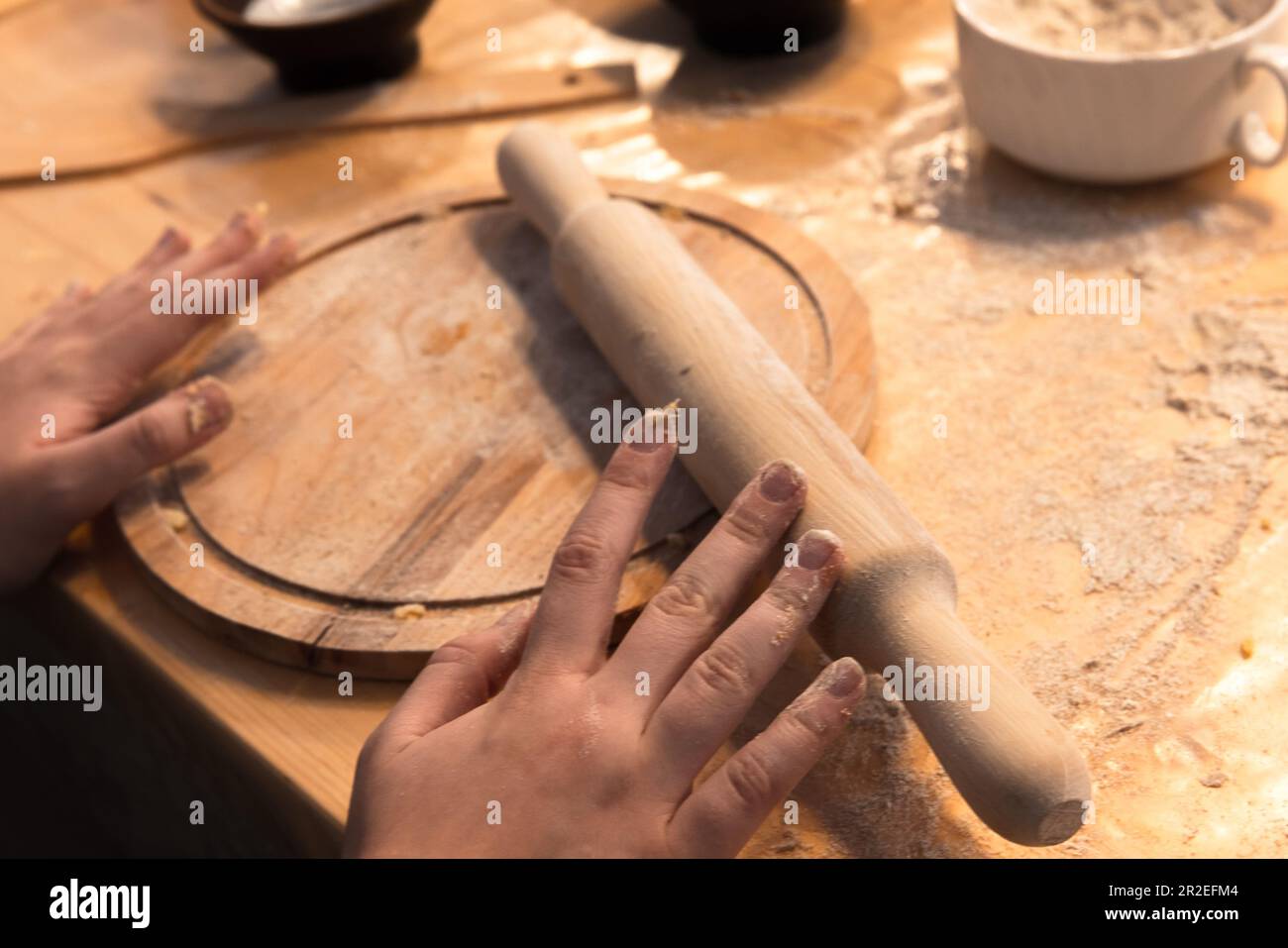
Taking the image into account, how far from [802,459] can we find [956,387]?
0.99ft

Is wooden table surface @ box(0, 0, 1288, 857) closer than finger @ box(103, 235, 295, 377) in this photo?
Yes

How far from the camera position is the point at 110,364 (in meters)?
1.24

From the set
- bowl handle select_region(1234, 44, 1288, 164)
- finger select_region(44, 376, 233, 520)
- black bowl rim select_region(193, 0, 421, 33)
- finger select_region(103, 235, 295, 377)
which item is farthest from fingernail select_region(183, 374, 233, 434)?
bowl handle select_region(1234, 44, 1288, 164)

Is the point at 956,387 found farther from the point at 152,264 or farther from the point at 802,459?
the point at 152,264

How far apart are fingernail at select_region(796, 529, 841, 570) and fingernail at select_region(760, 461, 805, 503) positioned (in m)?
0.05

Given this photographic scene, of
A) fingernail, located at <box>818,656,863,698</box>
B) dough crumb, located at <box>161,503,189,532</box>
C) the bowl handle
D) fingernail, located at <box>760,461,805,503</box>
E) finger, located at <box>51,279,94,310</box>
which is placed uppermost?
the bowl handle

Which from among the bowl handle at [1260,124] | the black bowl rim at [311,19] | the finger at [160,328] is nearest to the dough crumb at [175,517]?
the finger at [160,328]

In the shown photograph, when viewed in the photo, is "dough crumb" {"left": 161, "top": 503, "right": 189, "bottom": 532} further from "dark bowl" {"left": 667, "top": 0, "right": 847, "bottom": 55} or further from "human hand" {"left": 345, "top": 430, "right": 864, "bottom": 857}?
"dark bowl" {"left": 667, "top": 0, "right": 847, "bottom": 55}

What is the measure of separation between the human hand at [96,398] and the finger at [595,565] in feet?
1.41

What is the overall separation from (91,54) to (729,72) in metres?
1.05

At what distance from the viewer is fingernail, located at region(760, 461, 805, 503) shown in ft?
3.01

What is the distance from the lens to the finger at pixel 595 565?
88 centimetres
